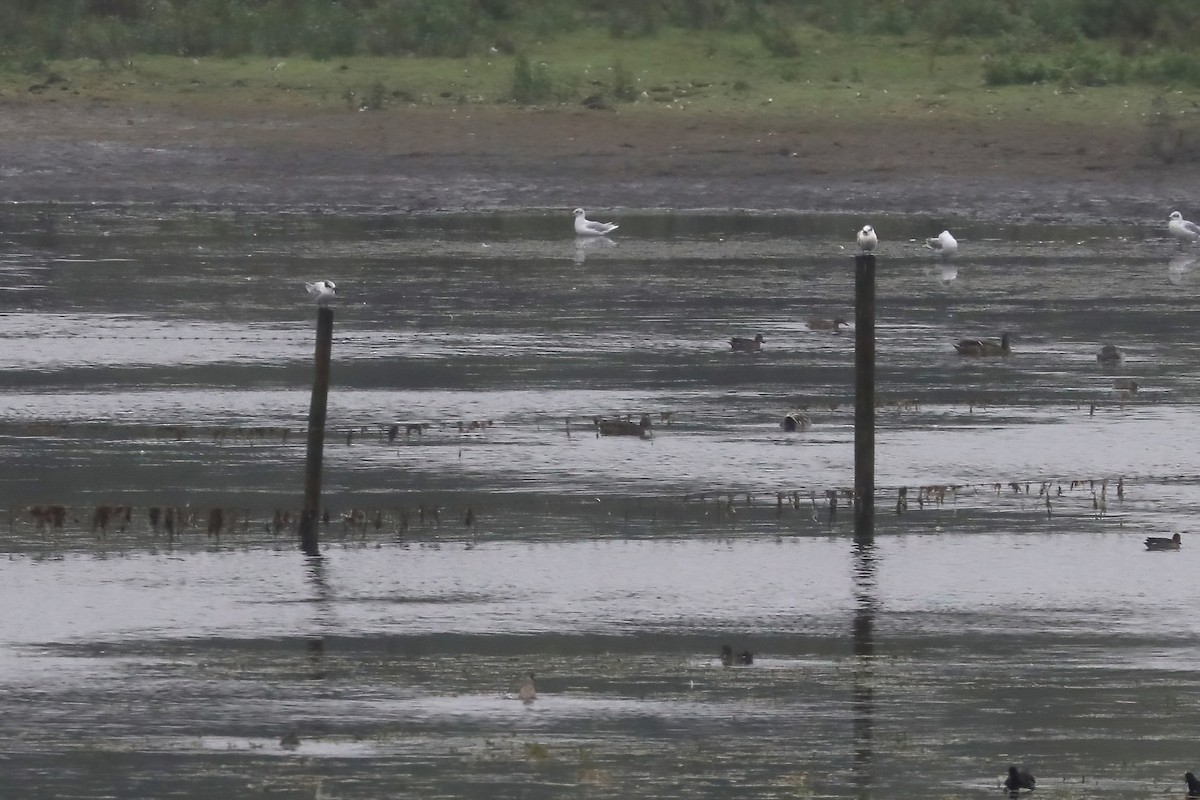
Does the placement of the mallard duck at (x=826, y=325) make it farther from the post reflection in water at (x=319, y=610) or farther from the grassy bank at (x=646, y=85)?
the grassy bank at (x=646, y=85)

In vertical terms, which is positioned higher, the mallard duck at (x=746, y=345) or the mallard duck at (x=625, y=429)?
the mallard duck at (x=746, y=345)

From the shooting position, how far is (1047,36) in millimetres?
44094

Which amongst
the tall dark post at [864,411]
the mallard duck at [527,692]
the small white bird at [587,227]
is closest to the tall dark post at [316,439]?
the tall dark post at [864,411]

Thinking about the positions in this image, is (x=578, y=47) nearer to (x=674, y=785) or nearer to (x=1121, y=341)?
(x=1121, y=341)

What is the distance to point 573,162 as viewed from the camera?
36750mm

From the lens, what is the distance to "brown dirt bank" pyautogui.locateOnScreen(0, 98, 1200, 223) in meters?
35.8

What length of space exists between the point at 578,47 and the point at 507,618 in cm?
2967

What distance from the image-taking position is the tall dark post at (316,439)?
1591 cm

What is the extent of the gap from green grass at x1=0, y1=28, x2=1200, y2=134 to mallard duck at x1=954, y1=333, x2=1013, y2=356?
13622 mm

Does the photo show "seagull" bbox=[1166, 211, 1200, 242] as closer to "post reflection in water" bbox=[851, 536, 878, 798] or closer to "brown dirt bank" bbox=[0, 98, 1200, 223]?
"brown dirt bank" bbox=[0, 98, 1200, 223]

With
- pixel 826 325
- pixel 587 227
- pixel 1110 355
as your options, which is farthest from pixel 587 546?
pixel 587 227

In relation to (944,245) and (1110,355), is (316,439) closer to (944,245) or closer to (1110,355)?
(1110,355)

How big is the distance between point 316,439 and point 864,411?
3.39 meters

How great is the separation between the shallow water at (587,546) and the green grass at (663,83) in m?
8.82
